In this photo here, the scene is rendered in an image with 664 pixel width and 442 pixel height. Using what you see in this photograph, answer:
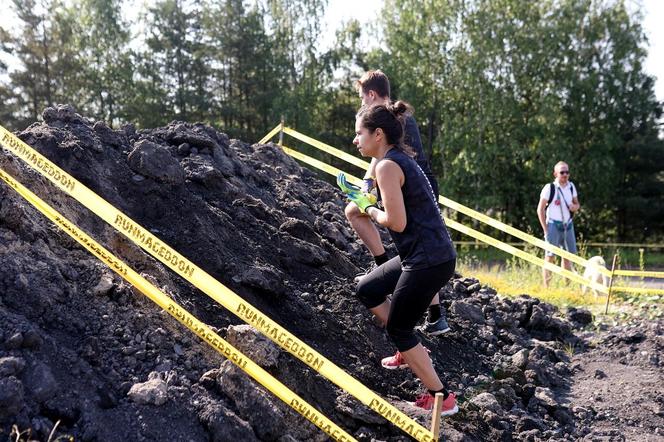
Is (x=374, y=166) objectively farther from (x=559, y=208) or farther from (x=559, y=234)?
(x=559, y=234)

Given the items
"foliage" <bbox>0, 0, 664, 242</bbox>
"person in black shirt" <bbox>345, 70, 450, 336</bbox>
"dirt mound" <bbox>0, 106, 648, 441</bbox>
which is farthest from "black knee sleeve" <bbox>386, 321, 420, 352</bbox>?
"foliage" <bbox>0, 0, 664, 242</bbox>

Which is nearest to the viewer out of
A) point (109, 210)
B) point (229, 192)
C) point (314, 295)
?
point (109, 210)

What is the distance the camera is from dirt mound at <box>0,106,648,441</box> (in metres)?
3.19

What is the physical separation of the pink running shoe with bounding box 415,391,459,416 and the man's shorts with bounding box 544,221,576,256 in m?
5.89

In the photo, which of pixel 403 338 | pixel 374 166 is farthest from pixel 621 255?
pixel 403 338

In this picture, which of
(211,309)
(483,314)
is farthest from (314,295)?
(483,314)

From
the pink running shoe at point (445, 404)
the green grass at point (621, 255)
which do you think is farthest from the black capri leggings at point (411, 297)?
the green grass at point (621, 255)

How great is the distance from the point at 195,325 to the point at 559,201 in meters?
6.92

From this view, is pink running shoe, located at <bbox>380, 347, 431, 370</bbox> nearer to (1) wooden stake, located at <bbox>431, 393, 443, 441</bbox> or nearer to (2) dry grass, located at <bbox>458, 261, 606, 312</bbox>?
(1) wooden stake, located at <bbox>431, 393, 443, 441</bbox>

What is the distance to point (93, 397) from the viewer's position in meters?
3.13

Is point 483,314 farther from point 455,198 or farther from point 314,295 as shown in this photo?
point 455,198

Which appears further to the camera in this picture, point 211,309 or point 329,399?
point 211,309

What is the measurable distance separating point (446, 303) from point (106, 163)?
3.43m

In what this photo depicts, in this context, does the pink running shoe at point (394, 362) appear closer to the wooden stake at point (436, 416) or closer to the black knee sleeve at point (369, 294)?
the black knee sleeve at point (369, 294)
